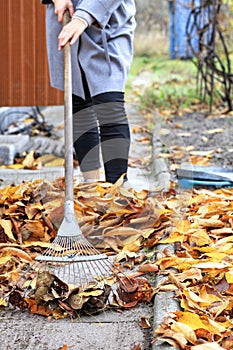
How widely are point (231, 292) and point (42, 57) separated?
9.45 feet

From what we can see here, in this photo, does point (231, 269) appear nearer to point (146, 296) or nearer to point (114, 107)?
point (146, 296)

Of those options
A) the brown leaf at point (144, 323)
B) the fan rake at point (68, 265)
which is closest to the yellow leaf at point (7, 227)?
the fan rake at point (68, 265)

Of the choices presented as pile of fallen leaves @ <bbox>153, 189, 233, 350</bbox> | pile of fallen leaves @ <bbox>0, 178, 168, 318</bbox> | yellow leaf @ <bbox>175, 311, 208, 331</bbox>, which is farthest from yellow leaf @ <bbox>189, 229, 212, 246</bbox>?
yellow leaf @ <bbox>175, 311, 208, 331</bbox>

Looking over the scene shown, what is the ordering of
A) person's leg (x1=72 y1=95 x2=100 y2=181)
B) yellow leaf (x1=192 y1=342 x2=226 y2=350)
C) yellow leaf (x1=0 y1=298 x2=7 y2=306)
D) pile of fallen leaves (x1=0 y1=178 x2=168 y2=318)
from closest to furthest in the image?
yellow leaf (x1=192 y1=342 x2=226 y2=350) < yellow leaf (x1=0 y1=298 x2=7 y2=306) < pile of fallen leaves (x1=0 y1=178 x2=168 y2=318) < person's leg (x1=72 y1=95 x2=100 y2=181)

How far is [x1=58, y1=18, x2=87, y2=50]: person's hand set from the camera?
2807 mm

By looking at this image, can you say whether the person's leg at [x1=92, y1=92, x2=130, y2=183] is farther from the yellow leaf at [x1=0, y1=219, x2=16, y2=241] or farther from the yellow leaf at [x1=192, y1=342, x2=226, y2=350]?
the yellow leaf at [x1=192, y1=342, x2=226, y2=350]

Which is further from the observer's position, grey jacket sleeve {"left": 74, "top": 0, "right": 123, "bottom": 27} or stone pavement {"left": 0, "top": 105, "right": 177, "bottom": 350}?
grey jacket sleeve {"left": 74, "top": 0, "right": 123, "bottom": 27}

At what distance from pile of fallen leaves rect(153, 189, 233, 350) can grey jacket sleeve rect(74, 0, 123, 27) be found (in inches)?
34.9

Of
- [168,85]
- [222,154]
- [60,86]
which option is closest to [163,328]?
[60,86]

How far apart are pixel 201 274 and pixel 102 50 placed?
1233 mm

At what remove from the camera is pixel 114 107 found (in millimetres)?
3225

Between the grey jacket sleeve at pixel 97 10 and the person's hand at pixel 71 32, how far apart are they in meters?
Answer: 0.05

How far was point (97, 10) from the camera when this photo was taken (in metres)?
3.01

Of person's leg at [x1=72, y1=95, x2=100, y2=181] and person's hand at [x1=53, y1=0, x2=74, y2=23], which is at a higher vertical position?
person's hand at [x1=53, y1=0, x2=74, y2=23]
